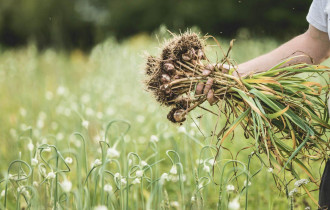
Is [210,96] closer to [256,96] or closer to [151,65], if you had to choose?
[256,96]

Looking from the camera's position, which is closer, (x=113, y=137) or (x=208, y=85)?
(x=208, y=85)

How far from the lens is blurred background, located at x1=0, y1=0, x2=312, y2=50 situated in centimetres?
1382

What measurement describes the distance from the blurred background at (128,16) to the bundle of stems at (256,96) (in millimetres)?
11828

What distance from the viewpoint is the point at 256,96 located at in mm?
1754

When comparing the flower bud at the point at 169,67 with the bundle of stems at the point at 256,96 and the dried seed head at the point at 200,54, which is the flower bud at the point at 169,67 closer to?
the bundle of stems at the point at 256,96

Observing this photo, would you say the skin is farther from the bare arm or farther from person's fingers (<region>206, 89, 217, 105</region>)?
person's fingers (<region>206, 89, 217, 105</region>)

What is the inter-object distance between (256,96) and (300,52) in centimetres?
31

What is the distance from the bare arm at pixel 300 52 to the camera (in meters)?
1.88

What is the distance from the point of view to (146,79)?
1989 mm

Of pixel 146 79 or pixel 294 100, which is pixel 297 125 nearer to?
pixel 294 100

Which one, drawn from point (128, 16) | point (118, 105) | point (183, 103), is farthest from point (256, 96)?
point (128, 16)

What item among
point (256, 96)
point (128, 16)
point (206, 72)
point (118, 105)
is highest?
point (128, 16)

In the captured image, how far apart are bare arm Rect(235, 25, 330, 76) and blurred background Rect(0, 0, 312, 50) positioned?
38.4 ft

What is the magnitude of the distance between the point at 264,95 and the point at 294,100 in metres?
0.13
